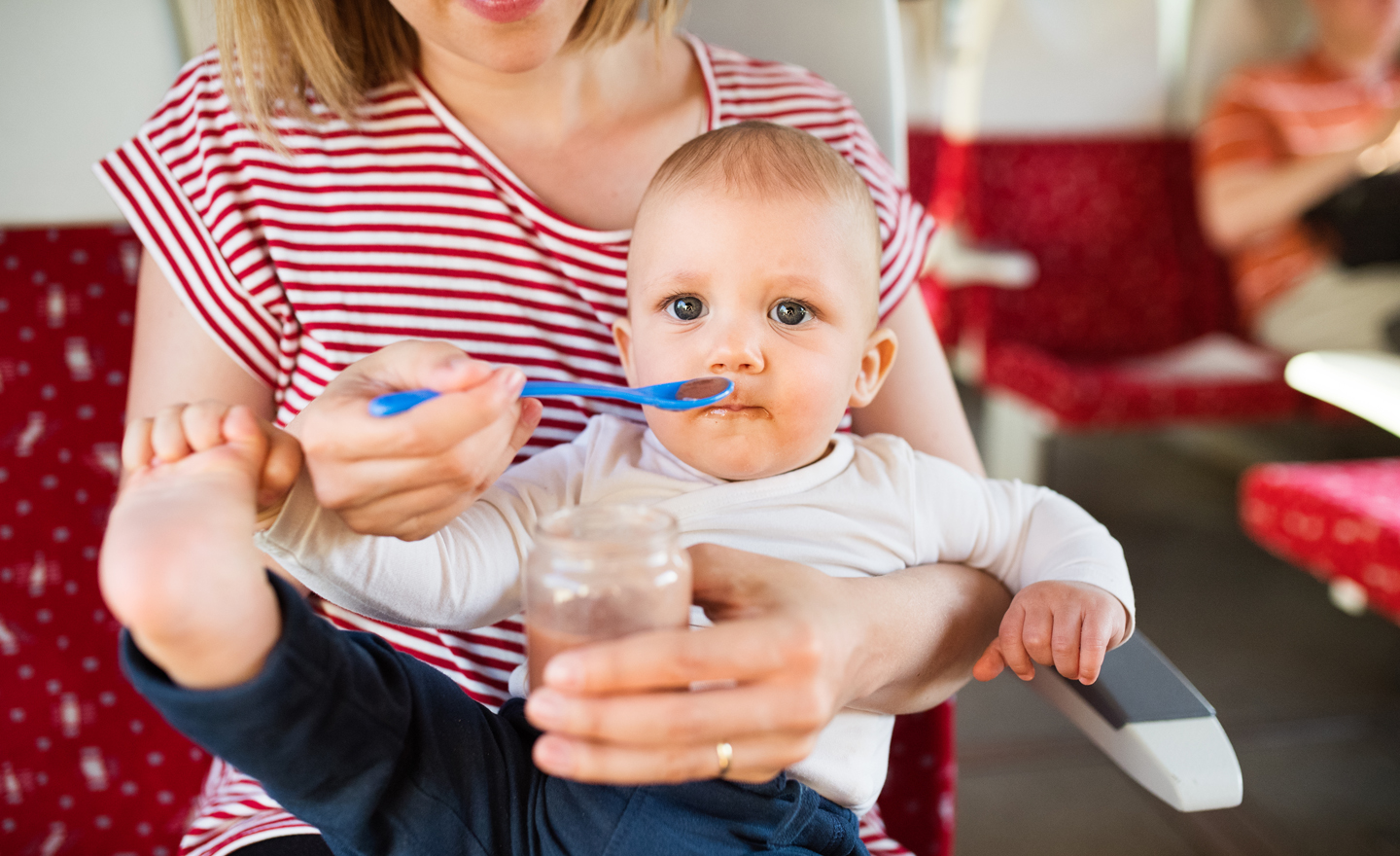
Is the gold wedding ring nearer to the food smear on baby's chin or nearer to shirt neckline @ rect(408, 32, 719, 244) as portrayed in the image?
the food smear on baby's chin

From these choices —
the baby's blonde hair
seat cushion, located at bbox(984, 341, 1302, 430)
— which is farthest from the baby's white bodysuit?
seat cushion, located at bbox(984, 341, 1302, 430)

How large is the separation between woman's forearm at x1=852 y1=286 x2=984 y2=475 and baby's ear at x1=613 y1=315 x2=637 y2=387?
286 millimetres

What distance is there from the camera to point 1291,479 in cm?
195

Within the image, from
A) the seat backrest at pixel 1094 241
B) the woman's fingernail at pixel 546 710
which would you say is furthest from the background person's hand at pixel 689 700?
the seat backrest at pixel 1094 241

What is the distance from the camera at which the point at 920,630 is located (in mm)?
825

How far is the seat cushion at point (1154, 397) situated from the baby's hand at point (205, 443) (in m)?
2.31

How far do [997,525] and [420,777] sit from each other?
57 cm

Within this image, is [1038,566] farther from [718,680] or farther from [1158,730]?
[718,680]

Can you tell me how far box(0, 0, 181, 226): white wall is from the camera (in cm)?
95

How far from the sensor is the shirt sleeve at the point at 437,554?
68cm

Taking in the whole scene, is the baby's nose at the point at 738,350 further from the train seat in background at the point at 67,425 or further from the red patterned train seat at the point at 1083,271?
the red patterned train seat at the point at 1083,271

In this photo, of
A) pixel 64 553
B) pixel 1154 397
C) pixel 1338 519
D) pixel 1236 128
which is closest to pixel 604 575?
pixel 64 553

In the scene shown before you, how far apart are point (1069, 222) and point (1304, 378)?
124 centimetres

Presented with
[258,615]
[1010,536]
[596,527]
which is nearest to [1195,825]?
[1010,536]
